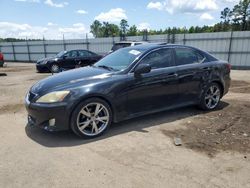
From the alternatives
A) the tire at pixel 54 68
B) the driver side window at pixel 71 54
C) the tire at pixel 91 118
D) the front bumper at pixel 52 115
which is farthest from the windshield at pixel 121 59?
the driver side window at pixel 71 54

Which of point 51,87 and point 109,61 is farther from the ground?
point 109,61

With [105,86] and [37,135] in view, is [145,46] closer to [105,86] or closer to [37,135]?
[105,86]

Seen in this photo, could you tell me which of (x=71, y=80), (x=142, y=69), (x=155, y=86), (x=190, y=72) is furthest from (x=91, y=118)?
(x=190, y=72)

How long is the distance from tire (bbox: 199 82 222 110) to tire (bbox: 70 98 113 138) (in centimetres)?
242

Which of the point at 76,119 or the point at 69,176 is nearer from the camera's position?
the point at 69,176

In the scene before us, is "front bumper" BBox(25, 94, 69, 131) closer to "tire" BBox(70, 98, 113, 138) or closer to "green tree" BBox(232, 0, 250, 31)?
"tire" BBox(70, 98, 113, 138)

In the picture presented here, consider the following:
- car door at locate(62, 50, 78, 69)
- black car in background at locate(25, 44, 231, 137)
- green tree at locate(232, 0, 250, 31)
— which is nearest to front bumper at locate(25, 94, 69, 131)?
black car in background at locate(25, 44, 231, 137)

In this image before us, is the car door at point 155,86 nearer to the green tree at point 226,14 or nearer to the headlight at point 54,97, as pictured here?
the headlight at point 54,97

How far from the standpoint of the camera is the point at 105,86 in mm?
4367

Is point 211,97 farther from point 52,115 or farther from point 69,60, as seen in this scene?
point 69,60

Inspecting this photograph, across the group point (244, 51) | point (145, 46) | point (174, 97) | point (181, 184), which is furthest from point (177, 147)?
point (244, 51)

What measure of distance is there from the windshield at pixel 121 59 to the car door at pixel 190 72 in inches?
37.6

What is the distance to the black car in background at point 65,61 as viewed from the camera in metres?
14.9

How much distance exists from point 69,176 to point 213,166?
192 cm
